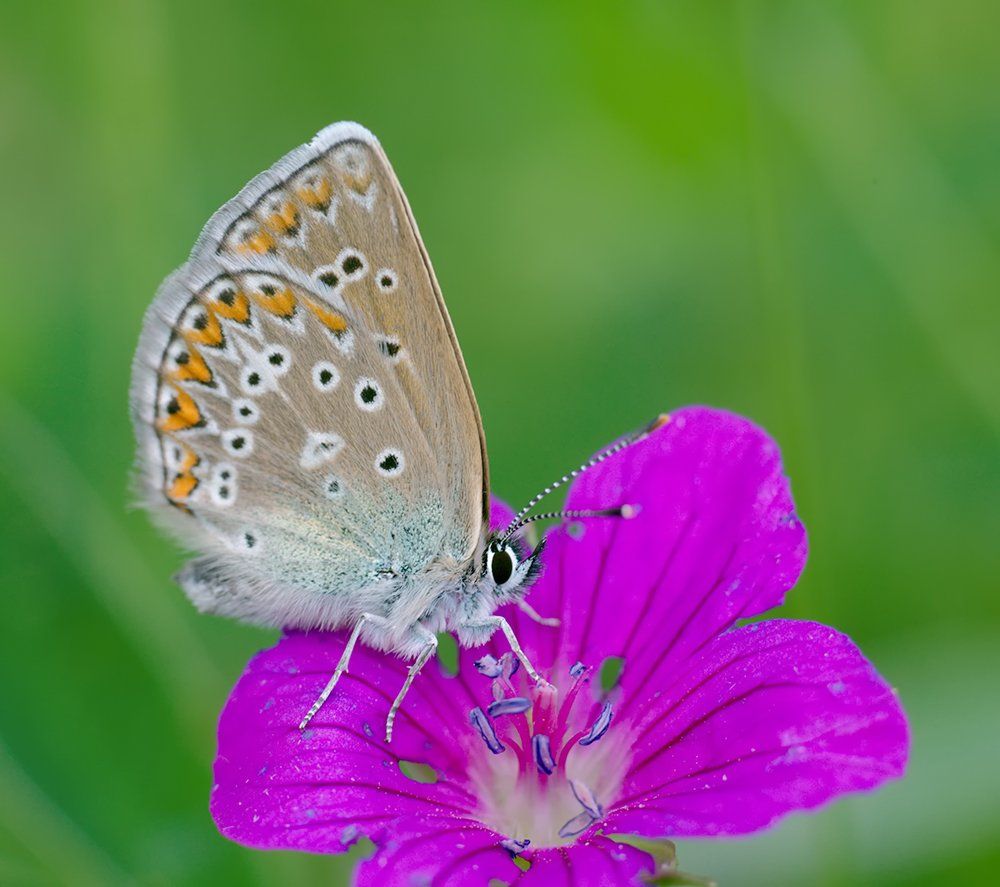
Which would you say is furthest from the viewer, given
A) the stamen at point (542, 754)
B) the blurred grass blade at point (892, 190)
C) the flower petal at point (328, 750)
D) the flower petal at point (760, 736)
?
the blurred grass blade at point (892, 190)

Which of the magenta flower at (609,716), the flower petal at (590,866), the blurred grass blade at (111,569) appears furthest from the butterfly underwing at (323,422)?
the blurred grass blade at (111,569)

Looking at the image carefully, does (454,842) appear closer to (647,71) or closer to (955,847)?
(955,847)

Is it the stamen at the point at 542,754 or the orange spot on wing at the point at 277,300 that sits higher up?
the orange spot on wing at the point at 277,300

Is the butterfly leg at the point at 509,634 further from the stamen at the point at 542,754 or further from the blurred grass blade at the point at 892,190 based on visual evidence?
the blurred grass blade at the point at 892,190

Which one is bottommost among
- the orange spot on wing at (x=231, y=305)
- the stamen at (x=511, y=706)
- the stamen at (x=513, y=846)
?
the stamen at (x=513, y=846)

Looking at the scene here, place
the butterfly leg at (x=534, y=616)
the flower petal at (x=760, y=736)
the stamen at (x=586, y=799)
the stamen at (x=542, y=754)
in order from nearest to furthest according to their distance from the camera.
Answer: the flower petal at (x=760, y=736), the stamen at (x=586, y=799), the stamen at (x=542, y=754), the butterfly leg at (x=534, y=616)

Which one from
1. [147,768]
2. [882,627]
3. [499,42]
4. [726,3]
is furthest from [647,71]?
[147,768]

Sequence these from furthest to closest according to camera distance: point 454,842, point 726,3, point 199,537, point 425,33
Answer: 1. point 425,33
2. point 726,3
3. point 199,537
4. point 454,842

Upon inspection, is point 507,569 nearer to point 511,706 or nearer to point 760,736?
point 511,706

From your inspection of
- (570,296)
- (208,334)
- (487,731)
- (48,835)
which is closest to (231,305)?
(208,334)
